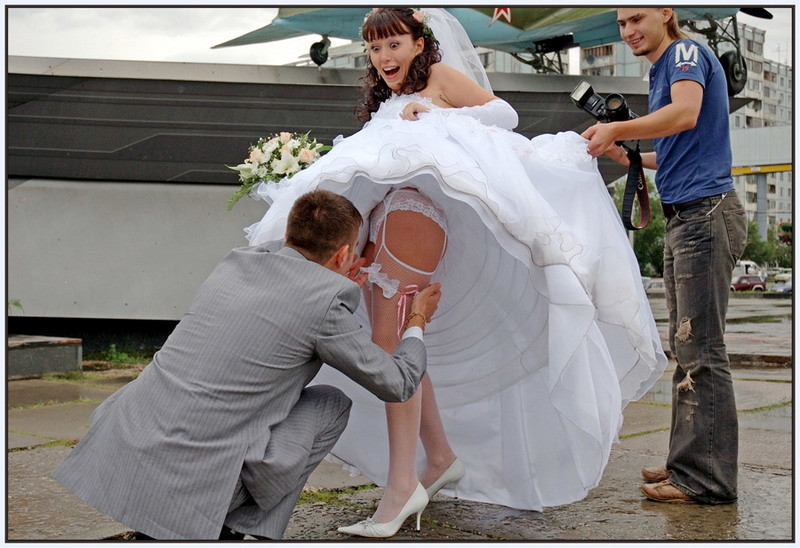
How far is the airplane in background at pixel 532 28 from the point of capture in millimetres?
7930

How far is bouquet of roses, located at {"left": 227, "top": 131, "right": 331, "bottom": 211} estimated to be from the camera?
10.4 ft

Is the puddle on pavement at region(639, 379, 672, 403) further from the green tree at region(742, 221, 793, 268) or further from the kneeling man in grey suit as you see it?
the green tree at region(742, 221, 793, 268)

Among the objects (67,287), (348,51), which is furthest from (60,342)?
(348,51)

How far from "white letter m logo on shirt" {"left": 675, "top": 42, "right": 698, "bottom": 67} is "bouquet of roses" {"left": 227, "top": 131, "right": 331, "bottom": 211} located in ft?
4.47

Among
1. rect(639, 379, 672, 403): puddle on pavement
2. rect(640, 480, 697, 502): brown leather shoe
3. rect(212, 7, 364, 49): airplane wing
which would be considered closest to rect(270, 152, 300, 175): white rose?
rect(640, 480, 697, 502): brown leather shoe

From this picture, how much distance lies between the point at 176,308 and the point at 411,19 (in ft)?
15.9

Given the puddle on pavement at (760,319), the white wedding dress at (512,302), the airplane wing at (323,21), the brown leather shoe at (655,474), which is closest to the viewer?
the white wedding dress at (512,302)

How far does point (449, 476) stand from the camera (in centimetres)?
326

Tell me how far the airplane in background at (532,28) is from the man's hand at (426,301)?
17.6ft

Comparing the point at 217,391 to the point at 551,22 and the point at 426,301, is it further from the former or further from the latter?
the point at 551,22

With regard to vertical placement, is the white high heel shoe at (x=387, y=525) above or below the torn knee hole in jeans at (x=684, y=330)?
below

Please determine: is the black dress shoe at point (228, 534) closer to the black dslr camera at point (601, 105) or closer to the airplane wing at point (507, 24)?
the black dslr camera at point (601, 105)

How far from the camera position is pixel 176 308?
24.8ft

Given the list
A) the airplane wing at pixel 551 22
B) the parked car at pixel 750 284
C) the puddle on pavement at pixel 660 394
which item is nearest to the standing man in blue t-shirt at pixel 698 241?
the puddle on pavement at pixel 660 394
